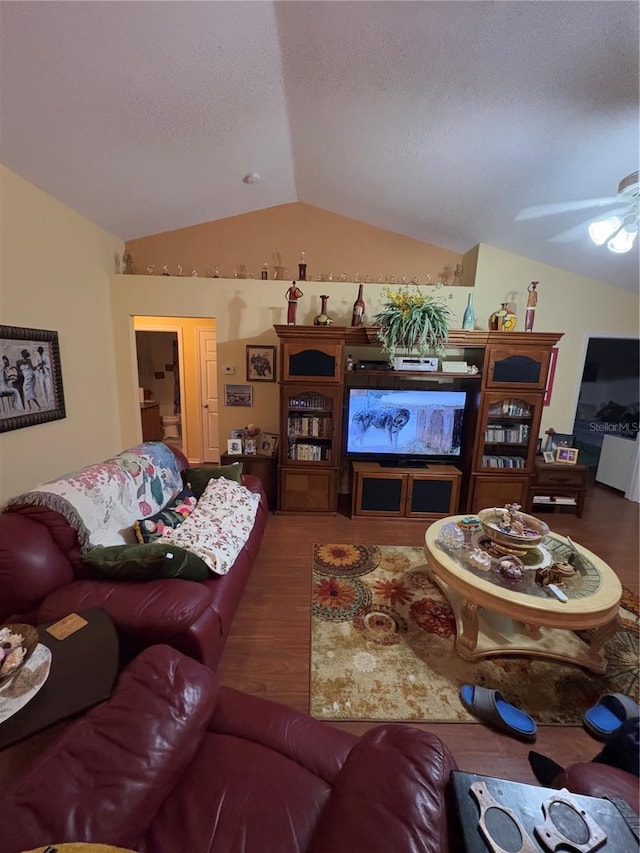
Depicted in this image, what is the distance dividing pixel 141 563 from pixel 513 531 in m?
1.92

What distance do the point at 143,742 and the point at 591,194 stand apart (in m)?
3.76

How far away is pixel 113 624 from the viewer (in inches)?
52.3

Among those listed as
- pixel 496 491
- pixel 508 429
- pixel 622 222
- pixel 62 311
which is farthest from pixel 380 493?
pixel 62 311

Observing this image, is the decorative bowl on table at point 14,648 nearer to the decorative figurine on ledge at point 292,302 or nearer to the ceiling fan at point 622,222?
the decorative figurine on ledge at point 292,302

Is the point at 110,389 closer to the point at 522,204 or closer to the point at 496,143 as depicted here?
the point at 496,143

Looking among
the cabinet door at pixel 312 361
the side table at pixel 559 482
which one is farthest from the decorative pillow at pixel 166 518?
the side table at pixel 559 482

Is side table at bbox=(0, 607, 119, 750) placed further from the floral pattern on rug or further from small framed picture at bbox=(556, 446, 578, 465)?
small framed picture at bbox=(556, 446, 578, 465)

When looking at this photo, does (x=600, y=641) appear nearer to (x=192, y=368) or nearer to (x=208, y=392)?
(x=208, y=392)

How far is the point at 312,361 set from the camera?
322cm

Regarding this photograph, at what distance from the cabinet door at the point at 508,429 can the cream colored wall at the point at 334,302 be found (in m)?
0.91

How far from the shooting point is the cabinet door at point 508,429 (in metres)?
3.26

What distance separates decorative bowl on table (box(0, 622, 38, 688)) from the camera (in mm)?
1031

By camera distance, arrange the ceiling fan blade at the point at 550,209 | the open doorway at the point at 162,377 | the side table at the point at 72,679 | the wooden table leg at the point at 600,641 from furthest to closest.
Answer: the open doorway at the point at 162,377 → the ceiling fan blade at the point at 550,209 → the wooden table leg at the point at 600,641 → the side table at the point at 72,679

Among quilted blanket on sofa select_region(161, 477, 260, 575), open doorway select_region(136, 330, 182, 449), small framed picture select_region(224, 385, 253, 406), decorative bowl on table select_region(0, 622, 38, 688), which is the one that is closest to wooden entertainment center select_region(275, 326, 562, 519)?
small framed picture select_region(224, 385, 253, 406)
